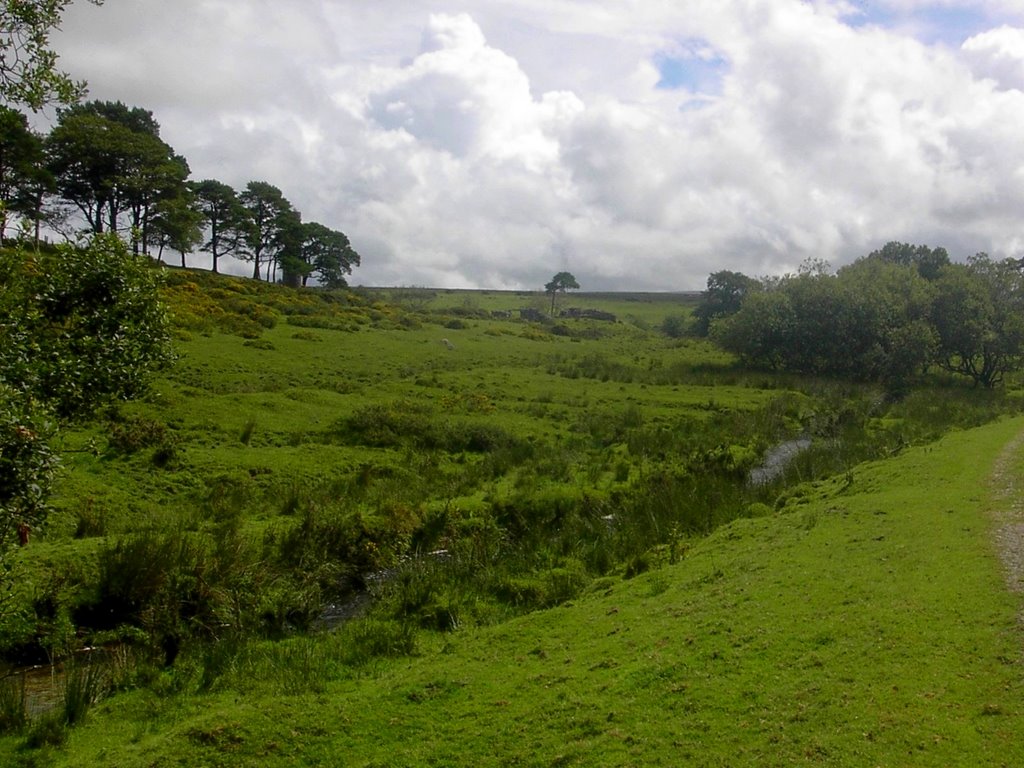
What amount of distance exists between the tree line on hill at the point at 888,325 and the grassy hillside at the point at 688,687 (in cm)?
3993

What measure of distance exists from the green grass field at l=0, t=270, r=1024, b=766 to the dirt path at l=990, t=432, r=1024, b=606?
248 mm

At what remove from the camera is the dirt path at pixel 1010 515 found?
362 inches

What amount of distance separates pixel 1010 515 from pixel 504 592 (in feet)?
29.2

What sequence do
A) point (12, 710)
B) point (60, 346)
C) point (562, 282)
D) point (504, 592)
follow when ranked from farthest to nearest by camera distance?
point (562, 282), point (504, 592), point (12, 710), point (60, 346)

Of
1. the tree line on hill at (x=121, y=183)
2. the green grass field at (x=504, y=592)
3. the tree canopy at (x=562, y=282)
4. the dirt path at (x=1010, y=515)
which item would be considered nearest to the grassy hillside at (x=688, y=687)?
the green grass field at (x=504, y=592)

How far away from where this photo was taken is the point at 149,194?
52094 millimetres

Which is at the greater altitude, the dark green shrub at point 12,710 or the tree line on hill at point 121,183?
the tree line on hill at point 121,183

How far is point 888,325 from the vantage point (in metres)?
47.3

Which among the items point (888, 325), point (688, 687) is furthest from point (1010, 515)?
point (888, 325)

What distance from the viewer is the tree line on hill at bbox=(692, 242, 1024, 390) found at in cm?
4550

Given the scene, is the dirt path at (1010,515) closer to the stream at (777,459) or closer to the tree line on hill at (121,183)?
the stream at (777,459)

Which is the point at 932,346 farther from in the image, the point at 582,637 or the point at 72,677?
the point at 72,677

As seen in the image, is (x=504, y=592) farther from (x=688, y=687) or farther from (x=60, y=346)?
(x=60, y=346)

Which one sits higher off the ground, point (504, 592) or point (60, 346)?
point (60, 346)
